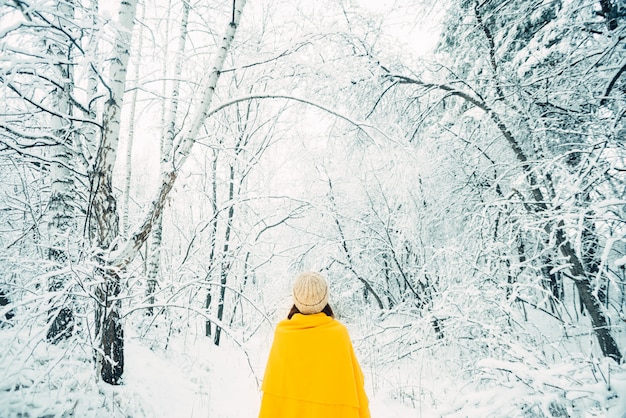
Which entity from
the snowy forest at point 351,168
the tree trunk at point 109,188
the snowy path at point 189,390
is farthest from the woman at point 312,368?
the snowy path at point 189,390

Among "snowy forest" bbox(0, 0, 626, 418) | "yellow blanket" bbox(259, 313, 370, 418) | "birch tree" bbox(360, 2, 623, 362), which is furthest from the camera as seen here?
"birch tree" bbox(360, 2, 623, 362)

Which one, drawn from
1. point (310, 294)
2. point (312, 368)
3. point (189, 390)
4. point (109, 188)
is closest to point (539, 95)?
point (310, 294)

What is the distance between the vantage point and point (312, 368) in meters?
2.02

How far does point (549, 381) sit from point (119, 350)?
13.0 ft

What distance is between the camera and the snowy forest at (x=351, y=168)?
2516 millimetres

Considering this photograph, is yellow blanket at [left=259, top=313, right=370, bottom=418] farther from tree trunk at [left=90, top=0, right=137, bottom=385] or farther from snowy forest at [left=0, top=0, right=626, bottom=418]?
tree trunk at [left=90, top=0, right=137, bottom=385]

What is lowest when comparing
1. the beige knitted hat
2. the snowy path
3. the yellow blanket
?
the snowy path

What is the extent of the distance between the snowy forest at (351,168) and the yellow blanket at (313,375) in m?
1.03

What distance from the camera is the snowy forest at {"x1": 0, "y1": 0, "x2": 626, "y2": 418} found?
2516 millimetres

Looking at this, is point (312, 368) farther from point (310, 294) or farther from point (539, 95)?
point (539, 95)

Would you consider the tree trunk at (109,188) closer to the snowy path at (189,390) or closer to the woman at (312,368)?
the snowy path at (189,390)

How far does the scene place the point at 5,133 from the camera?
2.68 metres

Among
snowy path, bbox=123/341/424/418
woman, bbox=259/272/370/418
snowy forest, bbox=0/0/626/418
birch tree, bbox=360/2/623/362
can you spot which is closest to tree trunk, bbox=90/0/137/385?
snowy forest, bbox=0/0/626/418

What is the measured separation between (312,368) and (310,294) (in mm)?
474
